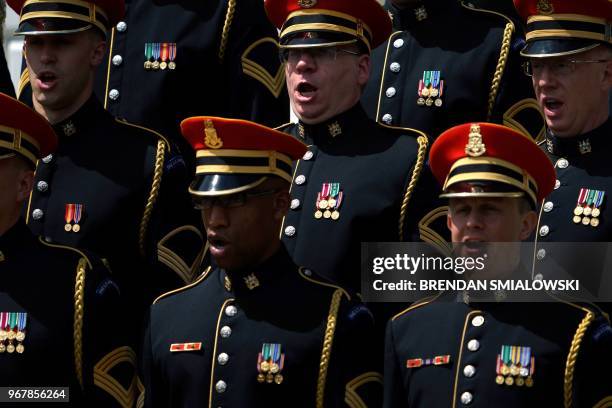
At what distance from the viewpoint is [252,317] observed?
9.52 meters

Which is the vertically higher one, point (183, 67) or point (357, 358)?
point (183, 67)

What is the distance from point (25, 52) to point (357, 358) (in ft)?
8.19

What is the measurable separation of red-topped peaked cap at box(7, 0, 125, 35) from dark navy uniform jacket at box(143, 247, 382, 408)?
168cm

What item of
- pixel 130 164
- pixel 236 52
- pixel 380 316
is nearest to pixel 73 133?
pixel 130 164

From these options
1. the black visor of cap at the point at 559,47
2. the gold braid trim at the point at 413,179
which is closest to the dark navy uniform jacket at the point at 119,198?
the gold braid trim at the point at 413,179

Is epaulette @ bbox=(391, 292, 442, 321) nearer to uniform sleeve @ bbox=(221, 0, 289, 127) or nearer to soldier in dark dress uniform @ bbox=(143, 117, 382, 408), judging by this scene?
soldier in dark dress uniform @ bbox=(143, 117, 382, 408)

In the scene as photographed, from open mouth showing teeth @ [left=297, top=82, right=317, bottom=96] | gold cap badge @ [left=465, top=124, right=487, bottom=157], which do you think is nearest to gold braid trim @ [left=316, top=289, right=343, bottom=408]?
gold cap badge @ [left=465, top=124, right=487, bottom=157]

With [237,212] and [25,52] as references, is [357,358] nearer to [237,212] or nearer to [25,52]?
[237,212]

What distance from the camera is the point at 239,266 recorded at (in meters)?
9.50

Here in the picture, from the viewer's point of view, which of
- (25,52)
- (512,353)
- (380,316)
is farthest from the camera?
(25,52)

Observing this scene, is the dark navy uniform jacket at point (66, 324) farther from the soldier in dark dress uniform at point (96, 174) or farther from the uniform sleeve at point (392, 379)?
the uniform sleeve at point (392, 379)

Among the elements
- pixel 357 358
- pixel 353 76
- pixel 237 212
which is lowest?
pixel 357 358

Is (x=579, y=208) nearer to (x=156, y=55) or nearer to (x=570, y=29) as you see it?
(x=570, y=29)

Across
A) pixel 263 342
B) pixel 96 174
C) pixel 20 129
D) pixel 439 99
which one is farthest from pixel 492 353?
pixel 20 129
